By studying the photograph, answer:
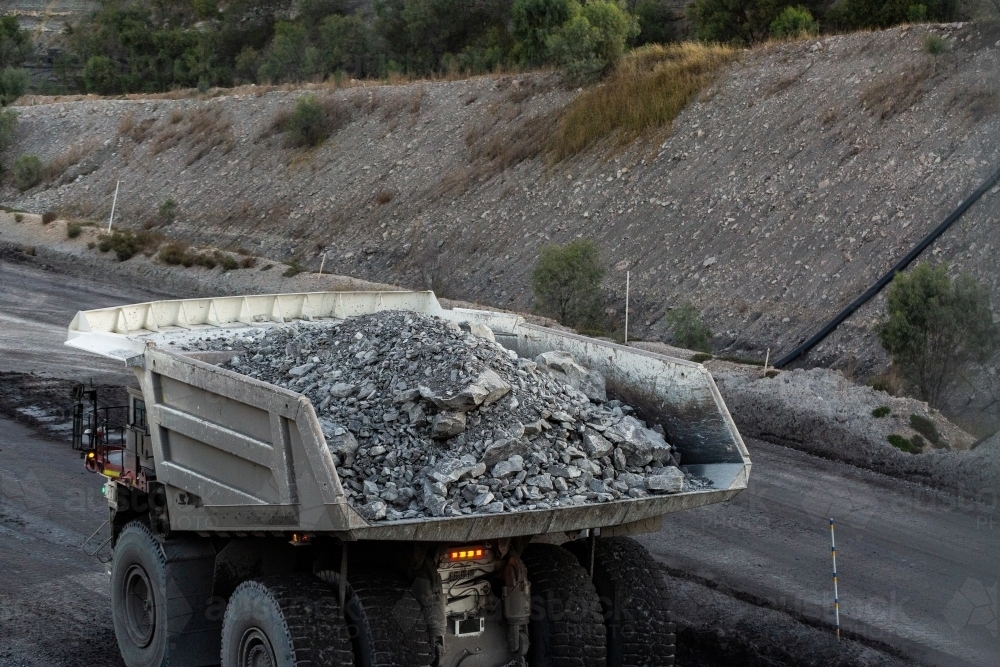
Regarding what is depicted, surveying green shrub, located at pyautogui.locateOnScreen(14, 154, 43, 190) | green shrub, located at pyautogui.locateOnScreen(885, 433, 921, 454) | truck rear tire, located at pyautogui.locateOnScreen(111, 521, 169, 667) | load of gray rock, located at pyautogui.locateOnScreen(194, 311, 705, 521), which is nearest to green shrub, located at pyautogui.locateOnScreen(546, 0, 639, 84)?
green shrub, located at pyautogui.locateOnScreen(885, 433, 921, 454)

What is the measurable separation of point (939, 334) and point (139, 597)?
1184cm

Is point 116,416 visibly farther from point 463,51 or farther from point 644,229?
point 463,51

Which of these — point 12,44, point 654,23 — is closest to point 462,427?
point 654,23

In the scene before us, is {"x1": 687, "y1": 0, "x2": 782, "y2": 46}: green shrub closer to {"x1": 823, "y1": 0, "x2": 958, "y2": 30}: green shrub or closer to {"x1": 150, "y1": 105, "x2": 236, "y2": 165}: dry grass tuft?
{"x1": 823, "y1": 0, "x2": 958, "y2": 30}: green shrub

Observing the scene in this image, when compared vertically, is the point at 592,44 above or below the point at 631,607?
above

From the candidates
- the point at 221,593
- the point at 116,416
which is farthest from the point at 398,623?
the point at 116,416

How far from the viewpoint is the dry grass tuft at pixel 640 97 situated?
29.8 meters

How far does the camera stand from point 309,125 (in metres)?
39.0

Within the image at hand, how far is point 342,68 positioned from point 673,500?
5267 cm

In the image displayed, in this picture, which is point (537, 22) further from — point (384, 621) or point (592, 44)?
point (384, 621)

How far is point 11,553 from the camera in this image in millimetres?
10664

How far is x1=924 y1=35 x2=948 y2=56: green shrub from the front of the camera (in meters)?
25.0

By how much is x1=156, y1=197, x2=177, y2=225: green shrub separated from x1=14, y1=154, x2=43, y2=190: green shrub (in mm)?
9671

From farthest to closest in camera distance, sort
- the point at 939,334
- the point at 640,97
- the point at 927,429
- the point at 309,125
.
→ 1. the point at 309,125
2. the point at 640,97
3. the point at 939,334
4. the point at 927,429
